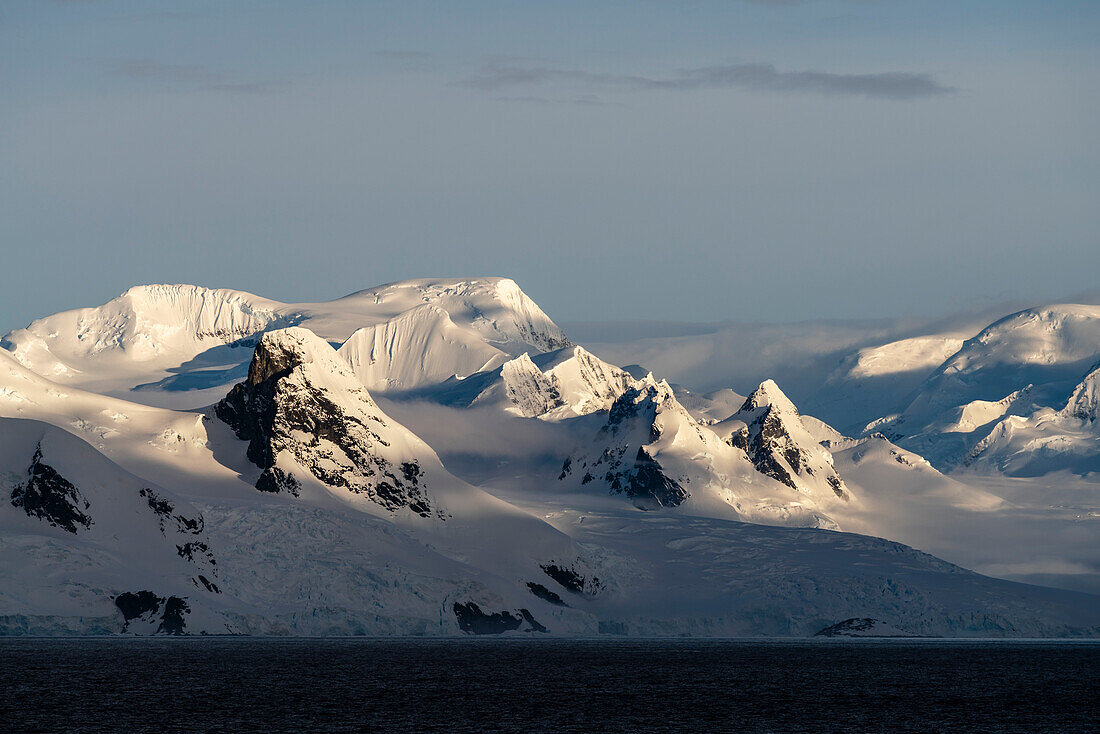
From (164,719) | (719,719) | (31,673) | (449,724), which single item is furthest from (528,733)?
(31,673)

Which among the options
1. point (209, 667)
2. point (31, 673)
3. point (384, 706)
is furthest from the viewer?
point (209, 667)

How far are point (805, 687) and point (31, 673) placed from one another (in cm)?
8154

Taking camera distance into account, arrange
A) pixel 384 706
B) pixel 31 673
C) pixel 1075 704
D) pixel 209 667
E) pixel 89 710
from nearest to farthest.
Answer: pixel 89 710, pixel 384 706, pixel 1075 704, pixel 31 673, pixel 209 667

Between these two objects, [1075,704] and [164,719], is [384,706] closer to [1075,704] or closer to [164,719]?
[164,719]

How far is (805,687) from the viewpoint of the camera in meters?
185

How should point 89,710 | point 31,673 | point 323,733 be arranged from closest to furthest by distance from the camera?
point 323,733
point 89,710
point 31,673

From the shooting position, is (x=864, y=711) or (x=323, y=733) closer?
(x=323, y=733)

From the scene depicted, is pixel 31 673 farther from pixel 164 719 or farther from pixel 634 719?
pixel 634 719

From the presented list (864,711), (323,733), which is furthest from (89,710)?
(864,711)

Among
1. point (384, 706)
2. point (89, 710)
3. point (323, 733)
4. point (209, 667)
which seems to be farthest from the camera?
point (209, 667)

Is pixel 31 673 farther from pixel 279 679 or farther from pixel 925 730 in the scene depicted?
pixel 925 730

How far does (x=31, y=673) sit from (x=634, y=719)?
234ft

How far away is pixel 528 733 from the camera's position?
130 m

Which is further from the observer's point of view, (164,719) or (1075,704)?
(1075,704)
